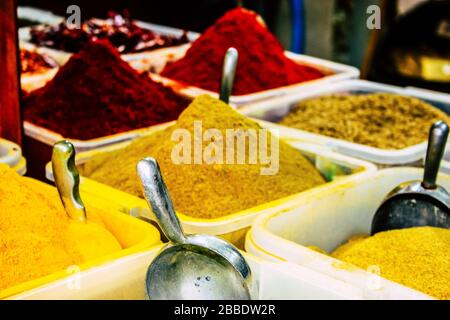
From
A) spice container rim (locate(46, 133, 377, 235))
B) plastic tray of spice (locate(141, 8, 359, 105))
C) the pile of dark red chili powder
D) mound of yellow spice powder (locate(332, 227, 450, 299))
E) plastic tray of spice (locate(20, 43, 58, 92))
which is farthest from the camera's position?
plastic tray of spice (locate(141, 8, 359, 105))

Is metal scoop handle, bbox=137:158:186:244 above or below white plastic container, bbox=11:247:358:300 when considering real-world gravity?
above

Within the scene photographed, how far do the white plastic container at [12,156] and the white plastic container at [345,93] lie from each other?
0.48 m

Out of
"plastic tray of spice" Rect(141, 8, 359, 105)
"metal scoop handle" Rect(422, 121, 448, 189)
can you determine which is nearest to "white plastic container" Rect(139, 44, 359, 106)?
"plastic tray of spice" Rect(141, 8, 359, 105)

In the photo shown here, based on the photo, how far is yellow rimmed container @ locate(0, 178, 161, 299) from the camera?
669mm

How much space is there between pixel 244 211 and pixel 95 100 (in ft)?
1.76

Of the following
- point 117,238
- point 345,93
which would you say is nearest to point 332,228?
point 117,238

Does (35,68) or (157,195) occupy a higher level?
(157,195)

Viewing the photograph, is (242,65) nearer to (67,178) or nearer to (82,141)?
(82,141)

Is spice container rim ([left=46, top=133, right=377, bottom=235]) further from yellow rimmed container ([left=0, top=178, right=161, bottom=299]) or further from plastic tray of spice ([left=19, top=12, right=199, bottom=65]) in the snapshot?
plastic tray of spice ([left=19, top=12, right=199, bottom=65])

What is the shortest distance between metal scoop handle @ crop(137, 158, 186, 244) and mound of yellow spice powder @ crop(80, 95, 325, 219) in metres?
0.27

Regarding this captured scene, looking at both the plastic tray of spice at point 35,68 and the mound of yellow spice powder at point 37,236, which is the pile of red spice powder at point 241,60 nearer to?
the plastic tray of spice at point 35,68

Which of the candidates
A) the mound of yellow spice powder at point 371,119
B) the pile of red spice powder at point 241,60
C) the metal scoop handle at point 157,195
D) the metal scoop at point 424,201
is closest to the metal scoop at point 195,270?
the metal scoop handle at point 157,195

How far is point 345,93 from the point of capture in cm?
175
